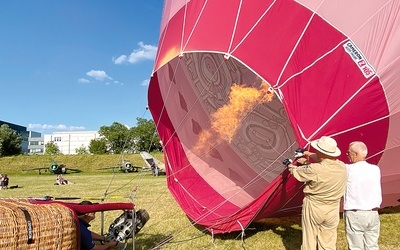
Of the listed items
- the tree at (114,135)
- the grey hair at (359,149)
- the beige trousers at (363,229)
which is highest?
the tree at (114,135)

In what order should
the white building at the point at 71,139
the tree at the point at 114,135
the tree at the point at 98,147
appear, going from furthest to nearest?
the white building at the point at 71,139 < the tree at the point at 114,135 < the tree at the point at 98,147

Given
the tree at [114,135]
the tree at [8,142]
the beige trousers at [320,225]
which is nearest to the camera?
the beige trousers at [320,225]

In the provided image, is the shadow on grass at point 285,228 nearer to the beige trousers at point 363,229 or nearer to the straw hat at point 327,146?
the beige trousers at point 363,229

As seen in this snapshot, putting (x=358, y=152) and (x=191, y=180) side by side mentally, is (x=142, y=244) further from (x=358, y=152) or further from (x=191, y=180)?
(x=358, y=152)

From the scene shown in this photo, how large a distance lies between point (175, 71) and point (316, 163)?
127 inches

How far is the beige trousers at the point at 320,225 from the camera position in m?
3.49

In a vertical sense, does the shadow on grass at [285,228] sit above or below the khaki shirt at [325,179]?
below

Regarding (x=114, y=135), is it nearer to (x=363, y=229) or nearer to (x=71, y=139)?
(x=71, y=139)

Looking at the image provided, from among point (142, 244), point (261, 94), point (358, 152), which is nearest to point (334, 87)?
point (358, 152)

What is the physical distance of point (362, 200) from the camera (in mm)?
3432

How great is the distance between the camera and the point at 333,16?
3676 millimetres

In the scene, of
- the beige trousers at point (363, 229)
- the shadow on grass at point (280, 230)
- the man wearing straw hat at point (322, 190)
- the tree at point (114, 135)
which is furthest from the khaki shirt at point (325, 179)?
the tree at point (114, 135)

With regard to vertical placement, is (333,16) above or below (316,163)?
above

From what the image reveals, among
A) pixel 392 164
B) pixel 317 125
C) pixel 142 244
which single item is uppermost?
pixel 317 125
